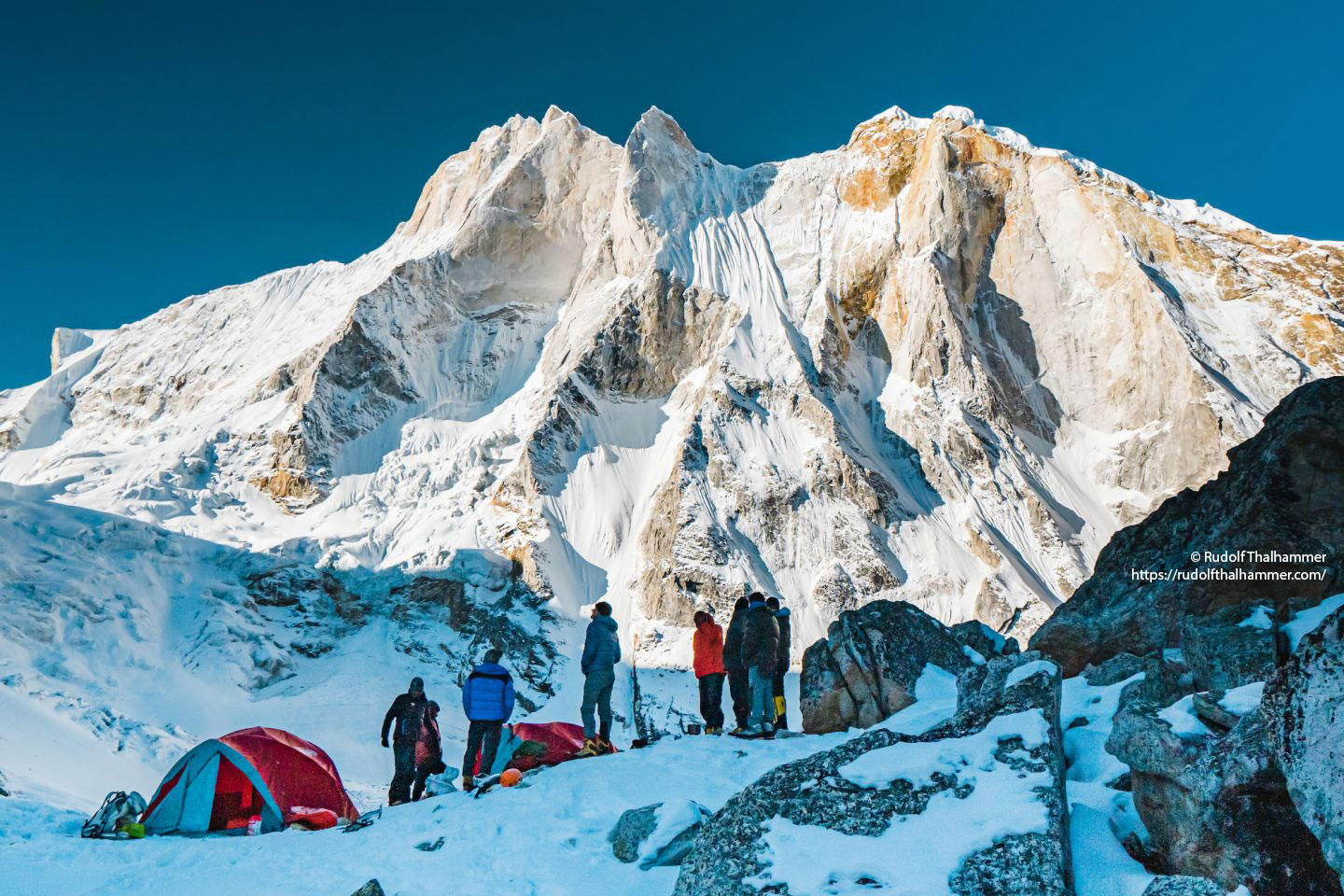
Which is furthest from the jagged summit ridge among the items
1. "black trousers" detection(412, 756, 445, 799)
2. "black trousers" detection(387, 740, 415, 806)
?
"black trousers" detection(387, 740, 415, 806)

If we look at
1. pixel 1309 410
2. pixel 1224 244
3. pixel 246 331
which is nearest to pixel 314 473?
pixel 246 331

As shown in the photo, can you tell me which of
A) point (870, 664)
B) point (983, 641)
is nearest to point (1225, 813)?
point (870, 664)

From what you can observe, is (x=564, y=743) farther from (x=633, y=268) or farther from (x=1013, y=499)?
(x=633, y=268)

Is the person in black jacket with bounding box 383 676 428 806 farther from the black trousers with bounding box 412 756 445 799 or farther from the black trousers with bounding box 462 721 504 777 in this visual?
the black trousers with bounding box 462 721 504 777

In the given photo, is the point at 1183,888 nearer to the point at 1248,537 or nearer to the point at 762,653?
the point at 762,653

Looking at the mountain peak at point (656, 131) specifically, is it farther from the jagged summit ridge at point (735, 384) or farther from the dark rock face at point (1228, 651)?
the dark rock face at point (1228, 651)

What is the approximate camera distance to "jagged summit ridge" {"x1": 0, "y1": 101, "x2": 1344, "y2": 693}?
58.2m

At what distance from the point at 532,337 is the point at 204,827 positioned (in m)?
74.0

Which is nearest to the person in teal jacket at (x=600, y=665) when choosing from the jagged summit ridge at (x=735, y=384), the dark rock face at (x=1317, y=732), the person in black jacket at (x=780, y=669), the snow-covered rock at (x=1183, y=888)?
the person in black jacket at (x=780, y=669)

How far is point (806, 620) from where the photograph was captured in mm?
52625

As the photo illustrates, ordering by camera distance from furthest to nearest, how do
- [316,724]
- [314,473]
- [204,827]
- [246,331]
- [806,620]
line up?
1. [246,331]
2. [314,473]
3. [806,620]
4. [316,724]
5. [204,827]

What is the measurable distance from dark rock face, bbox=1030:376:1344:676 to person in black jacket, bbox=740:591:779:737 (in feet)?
14.8

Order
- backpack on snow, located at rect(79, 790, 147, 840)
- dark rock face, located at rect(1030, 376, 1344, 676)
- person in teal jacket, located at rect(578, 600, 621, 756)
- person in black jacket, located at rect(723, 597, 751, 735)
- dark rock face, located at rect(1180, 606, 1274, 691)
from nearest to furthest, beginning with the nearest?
dark rock face, located at rect(1180, 606, 1274, 691) < backpack on snow, located at rect(79, 790, 147, 840) < person in teal jacket, located at rect(578, 600, 621, 756) < dark rock face, located at rect(1030, 376, 1344, 676) < person in black jacket, located at rect(723, 597, 751, 735)

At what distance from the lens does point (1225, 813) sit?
470 centimetres
